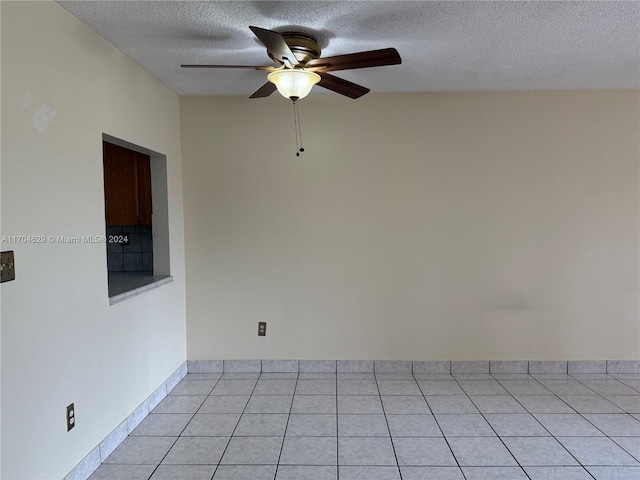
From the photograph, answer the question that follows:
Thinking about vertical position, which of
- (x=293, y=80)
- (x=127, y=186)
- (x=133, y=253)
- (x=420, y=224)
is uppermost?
(x=293, y=80)

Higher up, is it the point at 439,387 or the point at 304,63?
the point at 304,63

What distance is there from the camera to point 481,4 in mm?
2010

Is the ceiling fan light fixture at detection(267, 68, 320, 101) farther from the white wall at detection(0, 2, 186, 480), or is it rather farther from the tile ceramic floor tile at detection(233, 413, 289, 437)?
the tile ceramic floor tile at detection(233, 413, 289, 437)

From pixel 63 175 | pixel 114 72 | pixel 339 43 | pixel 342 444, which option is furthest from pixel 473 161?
pixel 63 175

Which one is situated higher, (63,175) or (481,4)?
(481,4)

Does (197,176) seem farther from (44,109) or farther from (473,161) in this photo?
(473,161)

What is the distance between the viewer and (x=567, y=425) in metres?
2.66

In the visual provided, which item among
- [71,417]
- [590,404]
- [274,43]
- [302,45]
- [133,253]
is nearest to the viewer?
[274,43]

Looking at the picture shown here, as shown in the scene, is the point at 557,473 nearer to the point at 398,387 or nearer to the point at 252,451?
the point at 398,387

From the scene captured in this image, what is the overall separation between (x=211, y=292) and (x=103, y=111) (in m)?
1.71

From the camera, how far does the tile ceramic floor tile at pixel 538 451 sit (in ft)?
7.41

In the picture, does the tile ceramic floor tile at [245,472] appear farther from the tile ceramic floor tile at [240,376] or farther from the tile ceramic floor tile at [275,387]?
the tile ceramic floor tile at [240,376]

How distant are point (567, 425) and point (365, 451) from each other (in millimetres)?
1291

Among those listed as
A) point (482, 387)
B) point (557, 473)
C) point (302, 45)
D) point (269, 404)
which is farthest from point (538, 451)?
point (302, 45)
